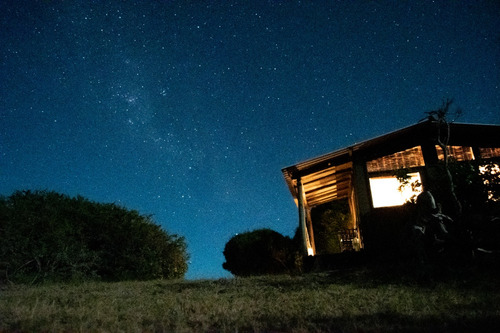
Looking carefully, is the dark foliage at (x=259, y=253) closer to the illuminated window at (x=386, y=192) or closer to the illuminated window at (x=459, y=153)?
the illuminated window at (x=386, y=192)

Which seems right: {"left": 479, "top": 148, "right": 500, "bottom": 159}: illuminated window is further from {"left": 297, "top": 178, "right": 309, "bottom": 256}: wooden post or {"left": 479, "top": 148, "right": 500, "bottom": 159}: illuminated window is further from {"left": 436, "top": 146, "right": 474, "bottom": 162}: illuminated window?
{"left": 297, "top": 178, "right": 309, "bottom": 256}: wooden post

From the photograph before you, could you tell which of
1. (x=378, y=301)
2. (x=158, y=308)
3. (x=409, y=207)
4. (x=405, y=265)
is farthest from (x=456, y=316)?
(x=409, y=207)

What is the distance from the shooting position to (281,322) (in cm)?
527

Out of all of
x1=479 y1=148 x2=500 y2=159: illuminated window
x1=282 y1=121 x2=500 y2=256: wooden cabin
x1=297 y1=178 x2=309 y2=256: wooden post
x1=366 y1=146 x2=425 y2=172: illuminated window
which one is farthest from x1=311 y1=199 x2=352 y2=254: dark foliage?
x1=479 y1=148 x2=500 y2=159: illuminated window

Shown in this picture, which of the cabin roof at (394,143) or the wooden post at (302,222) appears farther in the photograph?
the cabin roof at (394,143)

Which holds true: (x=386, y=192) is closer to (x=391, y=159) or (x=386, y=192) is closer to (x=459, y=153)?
(x=391, y=159)

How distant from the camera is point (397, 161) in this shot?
15.6 m

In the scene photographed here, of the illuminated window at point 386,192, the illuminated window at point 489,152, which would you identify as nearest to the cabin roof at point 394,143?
the illuminated window at point 489,152

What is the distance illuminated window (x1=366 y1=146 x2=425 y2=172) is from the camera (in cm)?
1543

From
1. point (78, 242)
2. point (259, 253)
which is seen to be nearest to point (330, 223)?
point (259, 253)

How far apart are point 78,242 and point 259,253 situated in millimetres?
7802

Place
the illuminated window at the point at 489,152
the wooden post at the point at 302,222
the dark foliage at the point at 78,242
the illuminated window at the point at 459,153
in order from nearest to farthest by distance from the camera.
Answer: the dark foliage at the point at 78,242
the wooden post at the point at 302,222
the illuminated window at the point at 489,152
the illuminated window at the point at 459,153

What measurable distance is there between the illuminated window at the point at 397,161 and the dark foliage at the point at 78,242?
9.91 metres

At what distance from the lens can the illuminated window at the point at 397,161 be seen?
1543 cm
